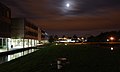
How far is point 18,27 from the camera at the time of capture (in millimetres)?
116438

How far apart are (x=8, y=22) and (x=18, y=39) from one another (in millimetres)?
26219

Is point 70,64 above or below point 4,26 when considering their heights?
below

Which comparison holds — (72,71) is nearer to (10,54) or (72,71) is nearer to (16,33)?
(10,54)

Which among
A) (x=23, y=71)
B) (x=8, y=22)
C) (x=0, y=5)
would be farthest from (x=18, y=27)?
(x=23, y=71)

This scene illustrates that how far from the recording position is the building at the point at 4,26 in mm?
78125

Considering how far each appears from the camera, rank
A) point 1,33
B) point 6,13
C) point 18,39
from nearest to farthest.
A: point 1,33 → point 6,13 → point 18,39

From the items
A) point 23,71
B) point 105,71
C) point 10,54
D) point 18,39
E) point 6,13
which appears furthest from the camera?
point 18,39

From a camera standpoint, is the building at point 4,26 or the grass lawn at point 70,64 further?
the building at point 4,26

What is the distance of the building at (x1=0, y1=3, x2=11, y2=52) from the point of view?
256 ft

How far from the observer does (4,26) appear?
267 feet

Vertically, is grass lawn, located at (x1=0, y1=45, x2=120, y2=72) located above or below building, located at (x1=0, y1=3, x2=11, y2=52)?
below

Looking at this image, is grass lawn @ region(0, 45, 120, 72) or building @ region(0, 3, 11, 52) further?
building @ region(0, 3, 11, 52)

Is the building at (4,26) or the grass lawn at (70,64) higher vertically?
the building at (4,26)

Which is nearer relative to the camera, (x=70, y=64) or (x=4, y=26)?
(x=70, y=64)
